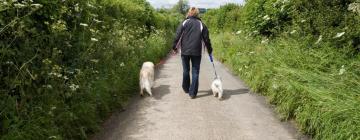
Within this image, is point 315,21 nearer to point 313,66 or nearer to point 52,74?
point 313,66

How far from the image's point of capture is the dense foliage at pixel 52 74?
15.6 feet

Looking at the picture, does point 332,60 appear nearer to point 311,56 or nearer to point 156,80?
point 311,56

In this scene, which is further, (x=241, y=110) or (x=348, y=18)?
(x=348, y=18)

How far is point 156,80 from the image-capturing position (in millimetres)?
11688

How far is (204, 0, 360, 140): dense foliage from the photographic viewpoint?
19.3ft

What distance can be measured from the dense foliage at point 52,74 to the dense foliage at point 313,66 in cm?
352

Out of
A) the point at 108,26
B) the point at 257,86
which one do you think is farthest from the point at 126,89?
the point at 257,86

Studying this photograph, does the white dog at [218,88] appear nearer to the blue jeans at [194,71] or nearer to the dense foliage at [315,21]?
the blue jeans at [194,71]

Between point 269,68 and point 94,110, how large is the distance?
15.4 ft

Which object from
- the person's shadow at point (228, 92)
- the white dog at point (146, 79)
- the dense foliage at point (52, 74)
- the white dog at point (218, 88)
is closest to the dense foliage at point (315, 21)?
the person's shadow at point (228, 92)

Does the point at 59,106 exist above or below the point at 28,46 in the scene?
below

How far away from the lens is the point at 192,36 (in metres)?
8.97

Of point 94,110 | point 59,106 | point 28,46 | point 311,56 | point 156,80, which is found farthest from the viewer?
point 156,80

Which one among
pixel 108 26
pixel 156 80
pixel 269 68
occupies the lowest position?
pixel 156 80
